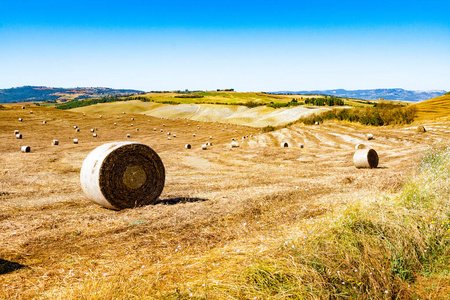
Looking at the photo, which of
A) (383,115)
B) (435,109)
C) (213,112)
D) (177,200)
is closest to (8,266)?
(177,200)

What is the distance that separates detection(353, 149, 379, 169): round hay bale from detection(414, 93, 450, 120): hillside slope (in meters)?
27.7

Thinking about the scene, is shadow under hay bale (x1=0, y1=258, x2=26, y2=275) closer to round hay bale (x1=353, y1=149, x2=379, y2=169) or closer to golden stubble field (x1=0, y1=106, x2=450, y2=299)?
golden stubble field (x1=0, y1=106, x2=450, y2=299)

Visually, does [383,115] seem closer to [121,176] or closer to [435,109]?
[435,109]

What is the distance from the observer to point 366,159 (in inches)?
746

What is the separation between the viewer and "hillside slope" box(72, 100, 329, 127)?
262 feet

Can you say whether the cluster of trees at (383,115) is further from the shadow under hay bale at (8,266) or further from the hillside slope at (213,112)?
the shadow under hay bale at (8,266)

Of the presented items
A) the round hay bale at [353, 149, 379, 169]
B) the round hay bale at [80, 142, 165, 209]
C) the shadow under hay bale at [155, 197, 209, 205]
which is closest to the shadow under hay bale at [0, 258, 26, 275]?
the round hay bale at [80, 142, 165, 209]

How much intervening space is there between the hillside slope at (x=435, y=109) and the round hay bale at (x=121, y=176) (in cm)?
4205

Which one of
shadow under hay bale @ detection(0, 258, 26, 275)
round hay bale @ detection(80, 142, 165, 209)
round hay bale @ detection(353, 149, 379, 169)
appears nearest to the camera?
shadow under hay bale @ detection(0, 258, 26, 275)

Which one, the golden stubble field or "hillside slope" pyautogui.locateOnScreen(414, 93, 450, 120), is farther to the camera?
"hillside slope" pyautogui.locateOnScreen(414, 93, 450, 120)

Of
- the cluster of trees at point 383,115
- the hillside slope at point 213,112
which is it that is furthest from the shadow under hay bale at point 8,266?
the hillside slope at point 213,112

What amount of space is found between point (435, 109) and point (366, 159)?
1312 inches

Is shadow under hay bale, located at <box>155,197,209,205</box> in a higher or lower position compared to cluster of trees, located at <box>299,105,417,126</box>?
lower

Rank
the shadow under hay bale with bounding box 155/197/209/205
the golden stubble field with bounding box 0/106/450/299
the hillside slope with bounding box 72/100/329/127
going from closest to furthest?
the golden stubble field with bounding box 0/106/450/299 → the shadow under hay bale with bounding box 155/197/209/205 → the hillside slope with bounding box 72/100/329/127
